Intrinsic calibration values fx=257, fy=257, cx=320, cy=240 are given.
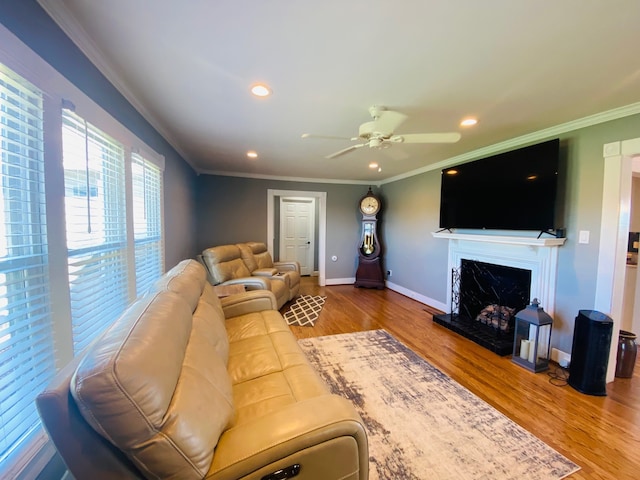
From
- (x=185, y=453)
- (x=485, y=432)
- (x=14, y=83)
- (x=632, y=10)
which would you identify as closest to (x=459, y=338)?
(x=485, y=432)

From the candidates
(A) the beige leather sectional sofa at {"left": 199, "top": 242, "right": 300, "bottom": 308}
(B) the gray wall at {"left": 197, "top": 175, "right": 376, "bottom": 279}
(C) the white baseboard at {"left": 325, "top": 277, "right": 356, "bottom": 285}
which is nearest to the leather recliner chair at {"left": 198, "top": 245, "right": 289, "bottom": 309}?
(A) the beige leather sectional sofa at {"left": 199, "top": 242, "right": 300, "bottom": 308}

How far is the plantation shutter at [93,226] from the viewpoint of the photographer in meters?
1.32

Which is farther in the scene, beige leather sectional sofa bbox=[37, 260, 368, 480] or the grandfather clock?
the grandfather clock

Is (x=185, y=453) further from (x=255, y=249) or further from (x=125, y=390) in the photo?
(x=255, y=249)

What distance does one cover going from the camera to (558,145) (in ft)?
7.57

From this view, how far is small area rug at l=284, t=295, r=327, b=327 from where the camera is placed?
3.48 m

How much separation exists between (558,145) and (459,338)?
2182mm

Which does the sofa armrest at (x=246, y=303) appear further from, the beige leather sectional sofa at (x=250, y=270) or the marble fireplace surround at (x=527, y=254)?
the marble fireplace surround at (x=527, y=254)

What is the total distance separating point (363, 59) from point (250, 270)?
133 inches

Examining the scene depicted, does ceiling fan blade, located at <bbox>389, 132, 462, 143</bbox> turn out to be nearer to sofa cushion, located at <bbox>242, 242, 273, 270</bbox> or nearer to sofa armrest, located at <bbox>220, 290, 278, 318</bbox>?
sofa armrest, located at <bbox>220, 290, 278, 318</bbox>

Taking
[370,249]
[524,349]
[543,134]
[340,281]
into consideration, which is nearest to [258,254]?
[340,281]

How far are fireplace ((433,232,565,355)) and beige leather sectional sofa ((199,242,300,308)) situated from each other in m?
2.21

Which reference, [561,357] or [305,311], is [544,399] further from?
[305,311]

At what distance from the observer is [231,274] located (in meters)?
3.70
